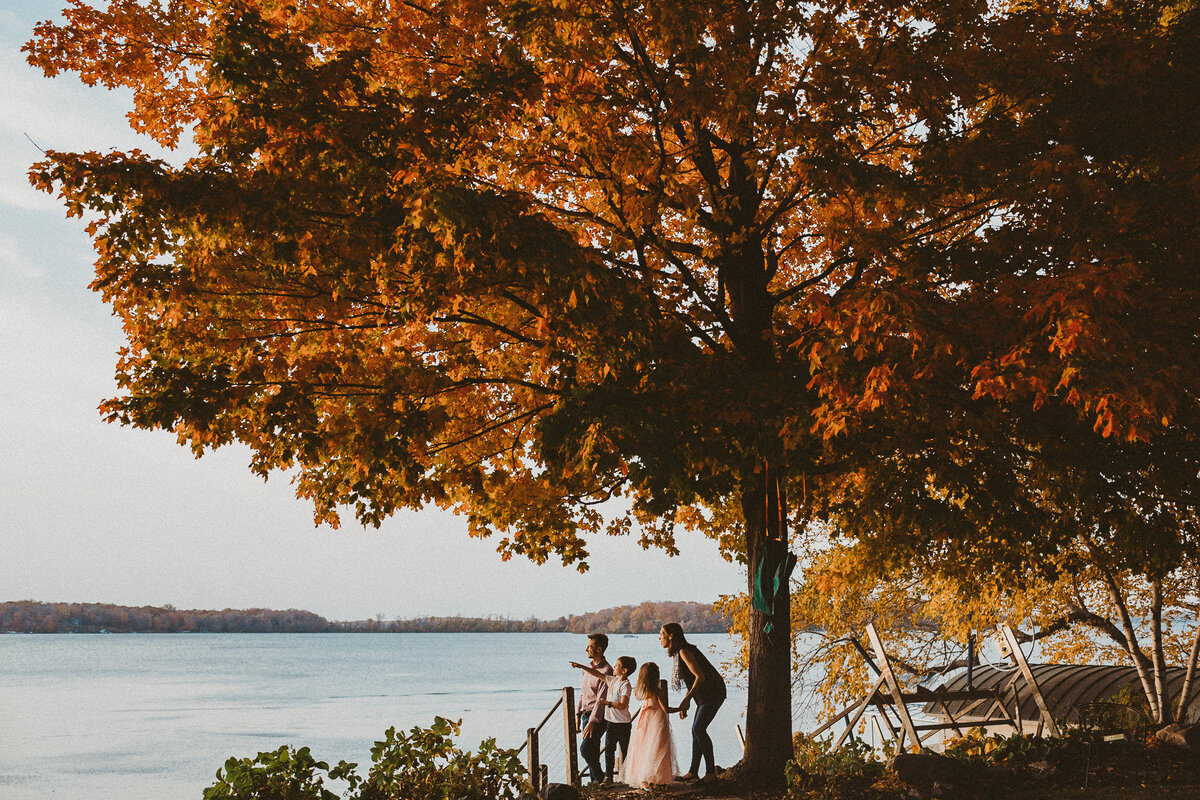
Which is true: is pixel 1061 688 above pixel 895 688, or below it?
below

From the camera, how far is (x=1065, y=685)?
64.1 ft

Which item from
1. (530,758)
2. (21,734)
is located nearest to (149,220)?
(530,758)

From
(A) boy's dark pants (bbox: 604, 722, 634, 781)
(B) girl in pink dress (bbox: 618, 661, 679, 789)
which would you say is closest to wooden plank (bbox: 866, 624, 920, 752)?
(B) girl in pink dress (bbox: 618, 661, 679, 789)

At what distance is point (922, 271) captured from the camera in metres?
9.42

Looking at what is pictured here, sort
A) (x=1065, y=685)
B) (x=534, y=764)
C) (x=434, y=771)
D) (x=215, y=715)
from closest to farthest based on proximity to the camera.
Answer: (x=434, y=771), (x=534, y=764), (x=1065, y=685), (x=215, y=715)

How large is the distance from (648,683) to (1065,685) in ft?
40.6

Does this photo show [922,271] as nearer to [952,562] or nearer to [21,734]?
[952,562]

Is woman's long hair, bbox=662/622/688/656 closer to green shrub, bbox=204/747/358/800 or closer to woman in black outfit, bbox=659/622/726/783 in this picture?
woman in black outfit, bbox=659/622/726/783

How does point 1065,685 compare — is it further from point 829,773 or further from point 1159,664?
point 829,773

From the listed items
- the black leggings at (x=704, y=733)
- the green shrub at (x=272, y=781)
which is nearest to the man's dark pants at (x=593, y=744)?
the black leggings at (x=704, y=733)

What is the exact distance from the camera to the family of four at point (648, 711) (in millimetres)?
10922

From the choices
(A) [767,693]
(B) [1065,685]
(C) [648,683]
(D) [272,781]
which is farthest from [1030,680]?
(D) [272,781]

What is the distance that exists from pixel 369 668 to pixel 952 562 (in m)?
124

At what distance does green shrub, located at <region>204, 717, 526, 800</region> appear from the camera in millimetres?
7395
